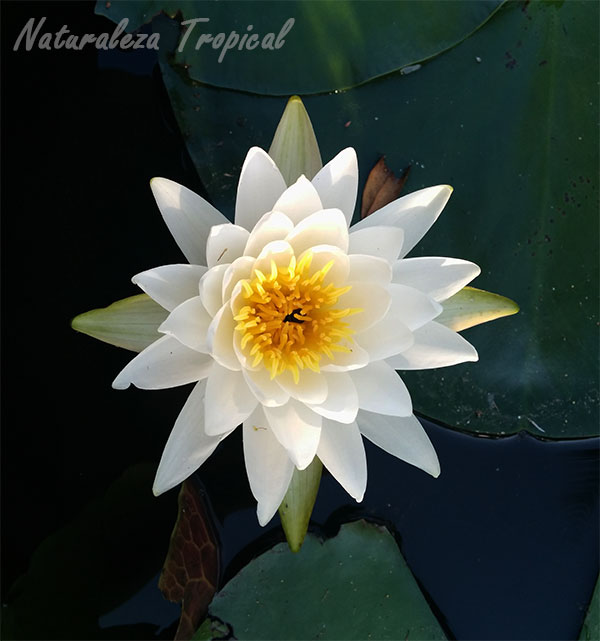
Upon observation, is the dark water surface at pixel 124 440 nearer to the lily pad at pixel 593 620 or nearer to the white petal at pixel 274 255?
the lily pad at pixel 593 620

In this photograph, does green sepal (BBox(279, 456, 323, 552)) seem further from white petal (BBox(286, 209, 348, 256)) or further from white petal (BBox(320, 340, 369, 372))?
white petal (BBox(286, 209, 348, 256))

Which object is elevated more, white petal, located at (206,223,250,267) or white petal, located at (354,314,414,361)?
white petal, located at (206,223,250,267)

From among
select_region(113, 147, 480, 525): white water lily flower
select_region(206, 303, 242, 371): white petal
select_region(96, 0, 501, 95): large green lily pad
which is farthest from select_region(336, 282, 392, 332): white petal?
select_region(96, 0, 501, 95): large green lily pad

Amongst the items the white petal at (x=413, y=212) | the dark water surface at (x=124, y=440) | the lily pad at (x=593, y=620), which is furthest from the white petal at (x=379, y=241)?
the lily pad at (x=593, y=620)

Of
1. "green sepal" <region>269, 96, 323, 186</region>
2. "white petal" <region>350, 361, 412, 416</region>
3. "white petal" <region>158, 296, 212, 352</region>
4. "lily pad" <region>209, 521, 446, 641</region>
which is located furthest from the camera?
"lily pad" <region>209, 521, 446, 641</region>

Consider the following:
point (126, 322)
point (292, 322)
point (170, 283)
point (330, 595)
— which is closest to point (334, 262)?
point (292, 322)

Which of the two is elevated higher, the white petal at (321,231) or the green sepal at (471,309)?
the white petal at (321,231)

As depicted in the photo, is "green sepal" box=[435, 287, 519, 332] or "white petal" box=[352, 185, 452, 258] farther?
"green sepal" box=[435, 287, 519, 332]
